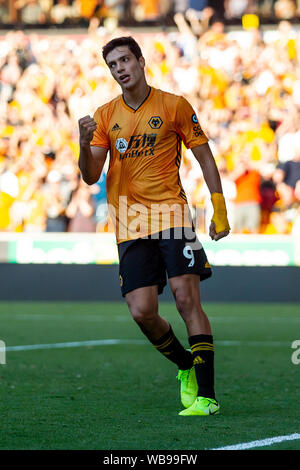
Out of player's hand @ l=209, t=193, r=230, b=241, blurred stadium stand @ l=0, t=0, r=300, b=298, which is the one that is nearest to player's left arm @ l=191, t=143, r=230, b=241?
player's hand @ l=209, t=193, r=230, b=241

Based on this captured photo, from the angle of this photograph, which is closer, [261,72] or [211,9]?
[261,72]

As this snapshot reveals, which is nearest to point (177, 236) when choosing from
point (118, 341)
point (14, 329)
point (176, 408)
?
point (176, 408)

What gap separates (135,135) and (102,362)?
3453mm

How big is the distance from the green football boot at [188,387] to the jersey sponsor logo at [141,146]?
4.62ft

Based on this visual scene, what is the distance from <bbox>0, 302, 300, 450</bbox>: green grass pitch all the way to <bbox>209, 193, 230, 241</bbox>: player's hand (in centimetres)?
109

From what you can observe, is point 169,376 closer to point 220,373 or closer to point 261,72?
point 220,373

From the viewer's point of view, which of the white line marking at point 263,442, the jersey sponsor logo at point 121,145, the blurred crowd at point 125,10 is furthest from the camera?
the blurred crowd at point 125,10

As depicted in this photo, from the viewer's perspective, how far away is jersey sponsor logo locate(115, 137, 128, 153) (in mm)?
6285

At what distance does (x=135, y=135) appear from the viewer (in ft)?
20.6

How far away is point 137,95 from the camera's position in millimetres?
6324

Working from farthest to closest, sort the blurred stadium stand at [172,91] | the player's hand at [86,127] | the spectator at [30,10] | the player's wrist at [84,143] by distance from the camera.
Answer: the spectator at [30,10] < the blurred stadium stand at [172,91] < the player's wrist at [84,143] < the player's hand at [86,127]

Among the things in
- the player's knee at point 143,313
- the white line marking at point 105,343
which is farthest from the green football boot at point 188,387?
the white line marking at point 105,343

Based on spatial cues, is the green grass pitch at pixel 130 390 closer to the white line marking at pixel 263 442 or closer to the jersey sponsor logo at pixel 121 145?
the white line marking at pixel 263 442

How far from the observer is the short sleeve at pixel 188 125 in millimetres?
6184
